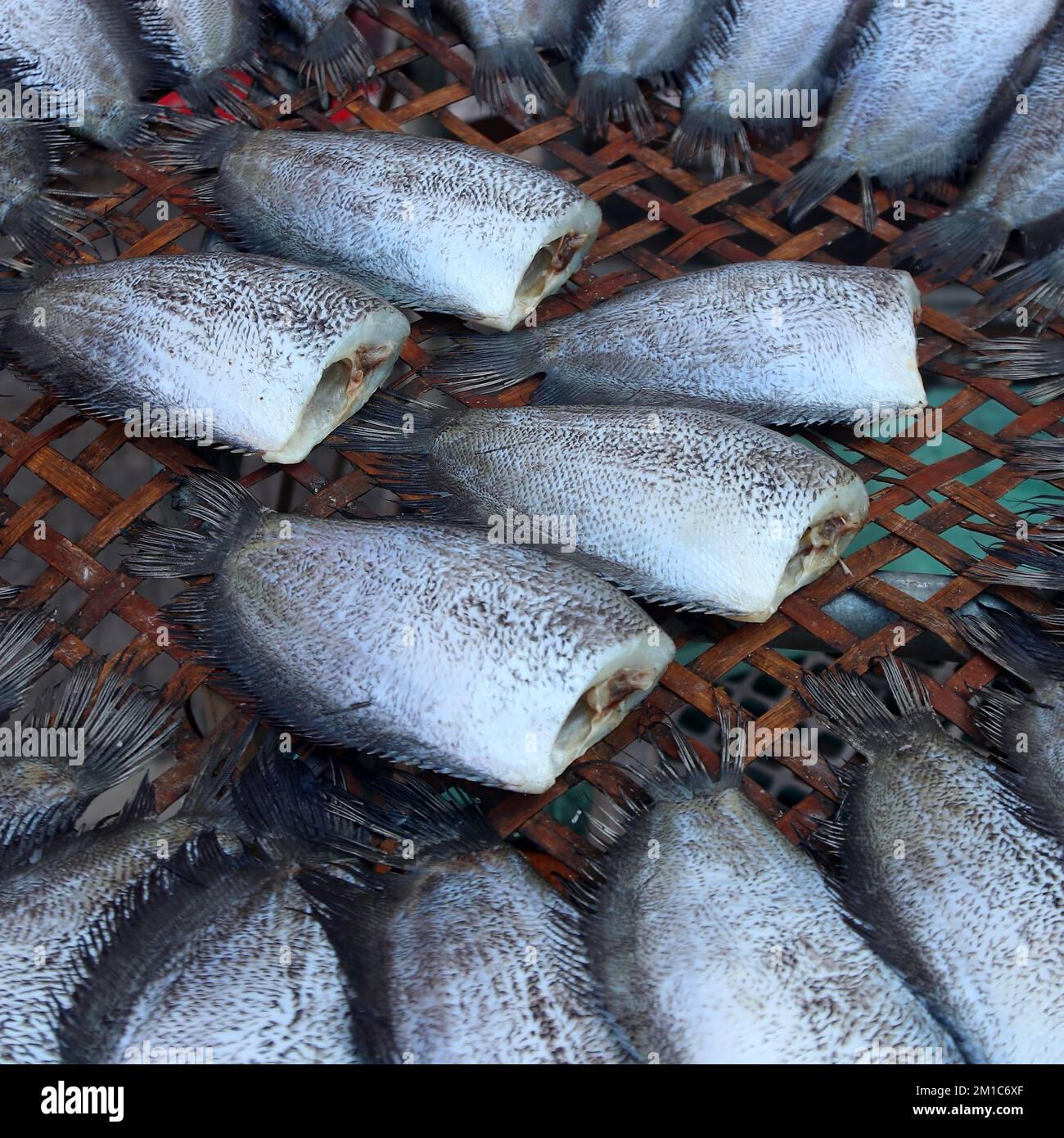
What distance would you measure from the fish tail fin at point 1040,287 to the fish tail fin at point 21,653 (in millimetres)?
1661

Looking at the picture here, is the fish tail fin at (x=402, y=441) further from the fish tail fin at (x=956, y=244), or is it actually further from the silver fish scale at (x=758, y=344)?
the fish tail fin at (x=956, y=244)

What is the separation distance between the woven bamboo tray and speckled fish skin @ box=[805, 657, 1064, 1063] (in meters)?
0.07

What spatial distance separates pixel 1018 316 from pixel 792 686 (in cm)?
83

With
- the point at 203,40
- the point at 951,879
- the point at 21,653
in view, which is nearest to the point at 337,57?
the point at 203,40

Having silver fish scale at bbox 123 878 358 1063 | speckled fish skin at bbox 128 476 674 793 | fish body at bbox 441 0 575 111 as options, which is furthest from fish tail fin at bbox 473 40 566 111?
silver fish scale at bbox 123 878 358 1063

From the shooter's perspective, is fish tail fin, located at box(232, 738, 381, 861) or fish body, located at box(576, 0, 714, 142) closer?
fish tail fin, located at box(232, 738, 381, 861)

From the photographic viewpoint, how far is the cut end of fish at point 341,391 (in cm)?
162

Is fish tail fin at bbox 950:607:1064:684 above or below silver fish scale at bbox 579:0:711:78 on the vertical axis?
below

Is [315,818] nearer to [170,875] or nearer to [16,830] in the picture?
[170,875]

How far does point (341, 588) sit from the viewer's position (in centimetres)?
142

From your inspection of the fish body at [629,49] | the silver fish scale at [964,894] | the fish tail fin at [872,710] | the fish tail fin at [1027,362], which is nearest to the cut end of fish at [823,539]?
the fish tail fin at [872,710]

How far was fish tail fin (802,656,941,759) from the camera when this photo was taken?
1439mm

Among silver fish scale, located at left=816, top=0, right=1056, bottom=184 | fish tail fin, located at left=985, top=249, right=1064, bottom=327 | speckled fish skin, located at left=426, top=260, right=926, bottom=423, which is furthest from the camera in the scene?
silver fish scale, located at left=816, top=0, right=1056, bottom=184

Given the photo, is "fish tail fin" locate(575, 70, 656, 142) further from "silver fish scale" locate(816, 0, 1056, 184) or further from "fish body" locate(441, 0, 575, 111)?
"silver fish scale" locate(816, 0, 1056, 184)
